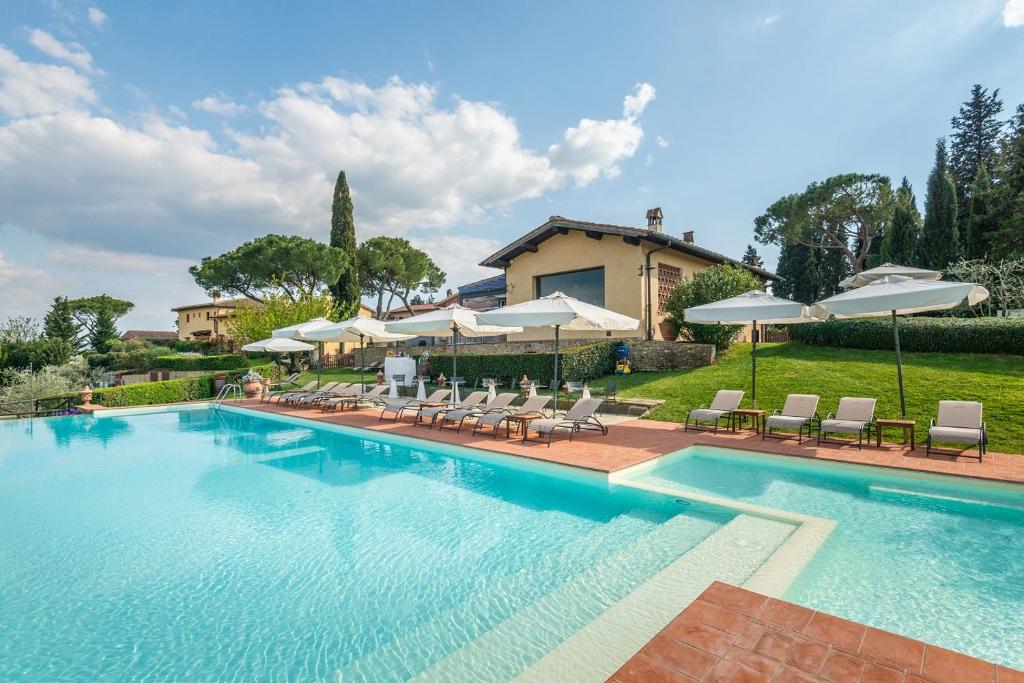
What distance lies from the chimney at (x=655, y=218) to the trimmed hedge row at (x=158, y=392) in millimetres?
21330

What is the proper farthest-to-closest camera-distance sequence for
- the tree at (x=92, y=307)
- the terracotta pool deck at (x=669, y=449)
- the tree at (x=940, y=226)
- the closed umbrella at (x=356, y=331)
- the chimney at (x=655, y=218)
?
the tree at (x=92, y=307) < the tree at (x=940, y=226) < the chimney at (x=655, y=218) < the closed umbrella at (x=356, y=331) < the terracotta pool deck at (x=669, y=449)

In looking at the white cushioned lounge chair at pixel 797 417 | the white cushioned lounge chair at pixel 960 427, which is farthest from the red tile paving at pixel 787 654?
the white cushioned lounge chair at pixel 797 417

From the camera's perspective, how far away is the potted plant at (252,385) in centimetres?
2036

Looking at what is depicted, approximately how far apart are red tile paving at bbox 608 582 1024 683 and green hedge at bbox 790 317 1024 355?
48.9ft

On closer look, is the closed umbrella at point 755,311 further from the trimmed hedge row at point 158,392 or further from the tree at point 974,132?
the tree at point 974,132

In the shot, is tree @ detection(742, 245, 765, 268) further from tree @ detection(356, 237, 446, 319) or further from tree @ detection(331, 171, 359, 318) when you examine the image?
tree @ detection(331, 171, 359, 318)

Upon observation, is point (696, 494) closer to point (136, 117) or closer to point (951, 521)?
point (951, 521)

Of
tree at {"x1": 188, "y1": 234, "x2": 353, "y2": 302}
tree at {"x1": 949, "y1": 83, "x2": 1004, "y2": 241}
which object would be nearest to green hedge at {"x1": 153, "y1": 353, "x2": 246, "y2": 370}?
tree at {"x1": 188, "y1": 234, "x2": 353, "y2": 302}

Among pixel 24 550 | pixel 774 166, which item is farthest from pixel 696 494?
pixel 774 166

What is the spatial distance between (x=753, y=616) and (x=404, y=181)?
766 inches

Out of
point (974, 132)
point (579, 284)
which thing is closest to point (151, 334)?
point (579, 284)

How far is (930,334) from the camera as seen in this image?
13.9 meters

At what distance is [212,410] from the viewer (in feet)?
60.3

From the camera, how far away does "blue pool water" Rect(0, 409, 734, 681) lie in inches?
140
